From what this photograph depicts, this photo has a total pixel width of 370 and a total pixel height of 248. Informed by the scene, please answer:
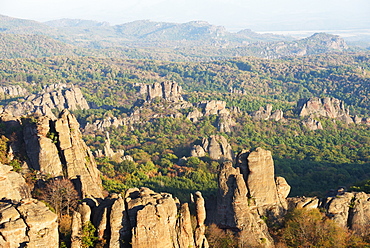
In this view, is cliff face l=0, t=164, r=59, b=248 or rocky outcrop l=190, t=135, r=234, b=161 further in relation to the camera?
rocky outcrop l=190, t=135, r=234, b=161

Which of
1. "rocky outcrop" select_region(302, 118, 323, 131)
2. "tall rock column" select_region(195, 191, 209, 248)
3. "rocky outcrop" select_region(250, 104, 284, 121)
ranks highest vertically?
"tall rock column" select_region(195, 191, 209, 248)

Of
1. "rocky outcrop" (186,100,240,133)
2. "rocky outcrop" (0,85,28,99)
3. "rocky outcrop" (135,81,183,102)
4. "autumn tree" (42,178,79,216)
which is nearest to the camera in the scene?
"autumn tree" (42,178,79,216)

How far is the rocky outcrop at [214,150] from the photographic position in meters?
75.2

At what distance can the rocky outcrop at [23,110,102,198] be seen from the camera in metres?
34.6

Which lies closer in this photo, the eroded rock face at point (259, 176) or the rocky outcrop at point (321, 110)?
the eroded rock face at point (259, 176)

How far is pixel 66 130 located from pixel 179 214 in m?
16.0

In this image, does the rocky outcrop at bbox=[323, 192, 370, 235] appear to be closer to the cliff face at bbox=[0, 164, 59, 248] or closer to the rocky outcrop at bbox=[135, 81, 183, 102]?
the cliff face at bbox=[0, 164, 59, 248]

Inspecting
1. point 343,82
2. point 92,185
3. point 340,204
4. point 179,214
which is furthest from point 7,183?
point 343,82

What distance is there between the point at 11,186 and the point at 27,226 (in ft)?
21.5

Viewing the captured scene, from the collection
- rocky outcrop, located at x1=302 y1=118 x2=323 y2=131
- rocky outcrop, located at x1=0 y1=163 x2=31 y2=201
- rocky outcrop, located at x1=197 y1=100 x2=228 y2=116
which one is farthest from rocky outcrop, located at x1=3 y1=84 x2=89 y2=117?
rocky outcrop, located at x1=0 y1=163 x2=31 y2=201

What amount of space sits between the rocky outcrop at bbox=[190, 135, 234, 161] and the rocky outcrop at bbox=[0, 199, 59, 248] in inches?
2069

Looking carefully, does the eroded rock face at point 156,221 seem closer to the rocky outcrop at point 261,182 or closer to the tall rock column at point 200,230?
the tall rock column at point 200,230

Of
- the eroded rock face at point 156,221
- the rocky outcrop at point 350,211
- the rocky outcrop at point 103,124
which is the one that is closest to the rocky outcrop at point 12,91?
the rocky outcrop at point 103,124

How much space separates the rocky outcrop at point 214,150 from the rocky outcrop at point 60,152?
39044mm
